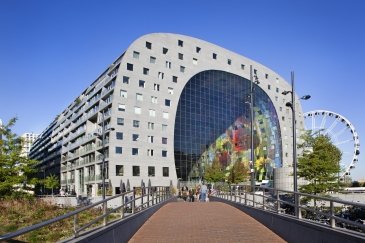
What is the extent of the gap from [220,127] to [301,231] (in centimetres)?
7987

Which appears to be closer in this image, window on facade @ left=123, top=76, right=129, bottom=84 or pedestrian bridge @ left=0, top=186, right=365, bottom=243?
pedestrian bridge @ left=0, top=186, right=365, bottom=243

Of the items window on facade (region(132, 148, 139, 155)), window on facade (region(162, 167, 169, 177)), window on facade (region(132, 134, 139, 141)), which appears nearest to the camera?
window on facade (region(132, 148, 139, 155))

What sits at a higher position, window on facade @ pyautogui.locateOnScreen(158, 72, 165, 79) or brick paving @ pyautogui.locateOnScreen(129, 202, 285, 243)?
window on facade @ pyautogui.locateOnScreen(158, 72, 165, 79)

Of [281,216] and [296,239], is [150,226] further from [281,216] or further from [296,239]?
[296,239]

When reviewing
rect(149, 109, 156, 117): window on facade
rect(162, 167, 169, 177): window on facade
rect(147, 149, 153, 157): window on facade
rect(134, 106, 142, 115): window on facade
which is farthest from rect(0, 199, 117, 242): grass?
rect(149, 109, 156, 117): window on facade

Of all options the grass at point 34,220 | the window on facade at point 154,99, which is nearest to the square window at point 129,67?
the window on facade at point 154,99

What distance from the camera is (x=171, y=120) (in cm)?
7675

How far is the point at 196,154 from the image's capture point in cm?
8200

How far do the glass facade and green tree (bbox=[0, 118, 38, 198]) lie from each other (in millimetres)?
39618

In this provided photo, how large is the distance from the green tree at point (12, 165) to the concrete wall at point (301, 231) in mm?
27330

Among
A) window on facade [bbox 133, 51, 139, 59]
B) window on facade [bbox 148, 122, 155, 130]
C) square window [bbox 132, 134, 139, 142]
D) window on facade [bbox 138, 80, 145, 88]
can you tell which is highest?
window on facade [bbox 133, 51, 139, 59]

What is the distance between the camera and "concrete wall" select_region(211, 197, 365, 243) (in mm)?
7550

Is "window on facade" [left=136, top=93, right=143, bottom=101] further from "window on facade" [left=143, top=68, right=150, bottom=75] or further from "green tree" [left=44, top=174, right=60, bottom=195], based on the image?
"green tree" [left=44, top=174, right=60, bottom=195]

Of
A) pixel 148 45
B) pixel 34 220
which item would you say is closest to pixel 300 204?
pixel 34 220
